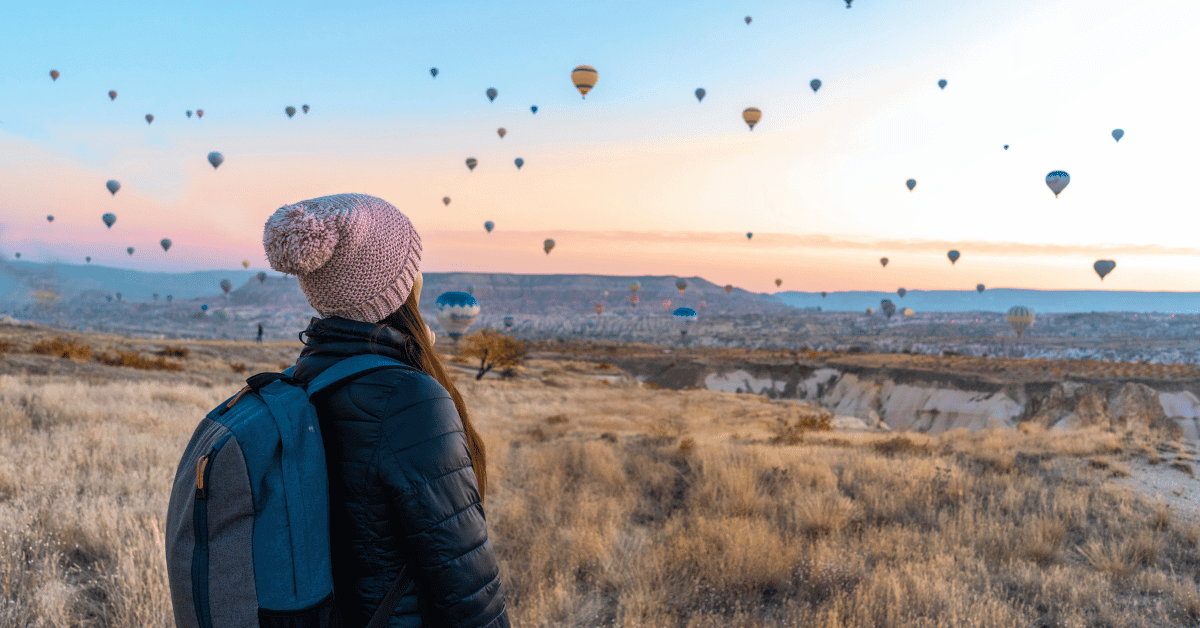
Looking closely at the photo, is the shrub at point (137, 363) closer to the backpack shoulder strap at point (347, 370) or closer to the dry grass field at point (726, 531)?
the dry grass field at point (726, 531)

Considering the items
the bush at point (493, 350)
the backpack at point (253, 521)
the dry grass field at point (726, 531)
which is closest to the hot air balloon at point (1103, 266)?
the bush at point (493, 350)

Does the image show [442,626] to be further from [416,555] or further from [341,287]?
[341,287]

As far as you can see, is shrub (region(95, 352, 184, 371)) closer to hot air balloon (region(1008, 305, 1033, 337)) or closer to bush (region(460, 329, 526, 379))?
bush (region(460, 329, 526, 379))

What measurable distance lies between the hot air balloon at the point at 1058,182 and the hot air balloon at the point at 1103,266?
34336mm

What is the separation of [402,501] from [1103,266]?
93.7m

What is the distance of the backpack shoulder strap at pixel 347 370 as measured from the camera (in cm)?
153

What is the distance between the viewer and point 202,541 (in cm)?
138

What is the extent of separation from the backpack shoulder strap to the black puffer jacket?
24 millimetres

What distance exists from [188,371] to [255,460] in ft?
80.1

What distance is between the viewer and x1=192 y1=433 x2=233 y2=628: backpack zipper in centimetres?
135

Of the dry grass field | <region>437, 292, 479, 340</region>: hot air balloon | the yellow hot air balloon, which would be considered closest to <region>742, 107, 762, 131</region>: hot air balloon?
the yellow hot air balloon

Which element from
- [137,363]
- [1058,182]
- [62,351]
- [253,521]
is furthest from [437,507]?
[1058,182]

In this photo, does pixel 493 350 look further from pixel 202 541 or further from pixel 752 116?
pixel 202 541

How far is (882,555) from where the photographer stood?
19.6 feet
